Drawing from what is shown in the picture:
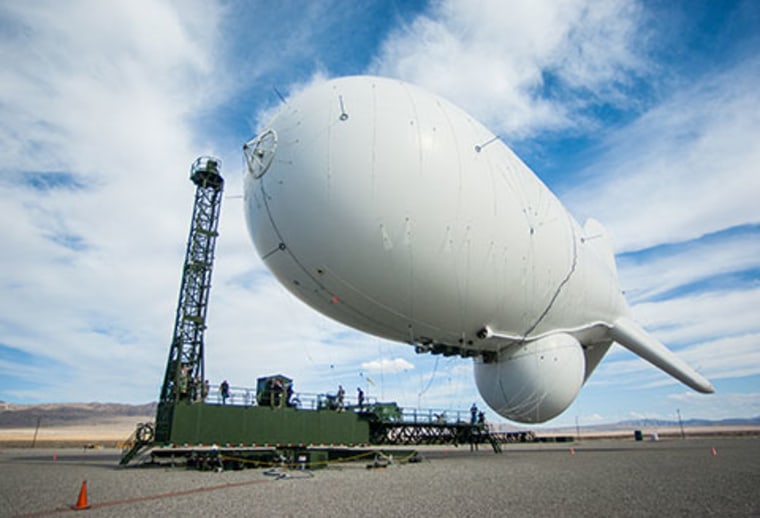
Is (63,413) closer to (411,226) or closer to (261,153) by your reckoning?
(261,153)

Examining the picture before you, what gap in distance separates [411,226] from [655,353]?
47.1 feet

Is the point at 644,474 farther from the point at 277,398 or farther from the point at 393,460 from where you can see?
the point at 277,398

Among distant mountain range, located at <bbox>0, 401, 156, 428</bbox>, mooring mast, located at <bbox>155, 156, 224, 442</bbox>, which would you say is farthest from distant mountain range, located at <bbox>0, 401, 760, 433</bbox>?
mooring mast, located at <bbox>155, 156, 224, 442</bbox>

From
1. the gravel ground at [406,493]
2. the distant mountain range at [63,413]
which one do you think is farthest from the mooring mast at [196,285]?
the distant mountain range at [63,413]

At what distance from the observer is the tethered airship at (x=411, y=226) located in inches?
444

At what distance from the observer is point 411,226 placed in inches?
451

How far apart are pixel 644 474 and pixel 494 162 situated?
8753 mm

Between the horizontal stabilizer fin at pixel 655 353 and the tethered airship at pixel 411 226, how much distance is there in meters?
5.15

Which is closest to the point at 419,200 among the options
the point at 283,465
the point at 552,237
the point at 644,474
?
the point at 552,237

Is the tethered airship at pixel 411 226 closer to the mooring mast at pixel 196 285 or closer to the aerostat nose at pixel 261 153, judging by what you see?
the aerostat nose at pixel 261 153

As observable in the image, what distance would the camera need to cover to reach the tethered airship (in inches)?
444

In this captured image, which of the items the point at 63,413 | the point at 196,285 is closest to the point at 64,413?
the point at 63,413

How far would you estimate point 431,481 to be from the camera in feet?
35.2

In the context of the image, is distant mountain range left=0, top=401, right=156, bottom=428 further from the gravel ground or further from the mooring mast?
the gravel ground
